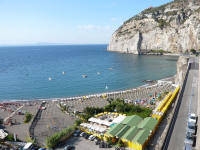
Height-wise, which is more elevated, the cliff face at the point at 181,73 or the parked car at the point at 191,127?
the cliff face at the point at 181,73

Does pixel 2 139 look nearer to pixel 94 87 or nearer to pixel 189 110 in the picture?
pixel 189 110

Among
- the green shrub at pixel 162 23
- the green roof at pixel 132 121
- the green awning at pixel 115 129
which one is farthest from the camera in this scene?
the green shrub at pixel 162 23

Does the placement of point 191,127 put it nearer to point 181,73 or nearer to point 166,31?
point 181,73

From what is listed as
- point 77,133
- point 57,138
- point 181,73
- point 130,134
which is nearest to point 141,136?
point 130,134

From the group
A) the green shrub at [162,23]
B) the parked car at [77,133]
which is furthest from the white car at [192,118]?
the green shrub at [162,23]

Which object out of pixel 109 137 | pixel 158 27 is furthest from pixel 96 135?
pixel 158 27

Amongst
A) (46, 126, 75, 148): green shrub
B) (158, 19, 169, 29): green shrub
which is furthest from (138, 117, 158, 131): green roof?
(158, 19, 169, 29): green shrub

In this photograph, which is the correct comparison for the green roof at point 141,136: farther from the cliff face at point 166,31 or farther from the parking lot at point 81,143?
the cliff face at point 166,31
